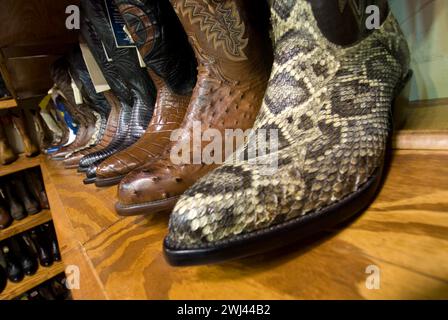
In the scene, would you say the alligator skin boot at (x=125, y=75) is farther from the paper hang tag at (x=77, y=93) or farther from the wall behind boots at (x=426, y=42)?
the wall behind boots at (x=426, y=42)

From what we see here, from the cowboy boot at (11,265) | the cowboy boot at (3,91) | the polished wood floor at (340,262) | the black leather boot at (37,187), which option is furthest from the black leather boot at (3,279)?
the polished wood floor at (340,262)

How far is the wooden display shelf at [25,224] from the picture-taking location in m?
1.75

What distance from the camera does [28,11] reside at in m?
1.18

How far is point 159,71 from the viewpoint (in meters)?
0.70

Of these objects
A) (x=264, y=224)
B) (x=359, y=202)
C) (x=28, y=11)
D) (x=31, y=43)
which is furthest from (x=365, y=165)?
(x=31, y=43)

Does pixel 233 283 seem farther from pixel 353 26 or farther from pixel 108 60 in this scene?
pixel 108 60

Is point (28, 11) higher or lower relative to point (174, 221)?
higher

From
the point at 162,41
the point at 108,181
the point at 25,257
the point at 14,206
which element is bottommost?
the point at 25,257

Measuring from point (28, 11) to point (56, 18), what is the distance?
0.42 ft

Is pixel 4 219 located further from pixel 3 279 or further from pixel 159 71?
pixel 159 71

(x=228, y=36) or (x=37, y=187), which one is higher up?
(x=228, y=36)

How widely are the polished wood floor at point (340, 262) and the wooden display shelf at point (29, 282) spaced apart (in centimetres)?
164

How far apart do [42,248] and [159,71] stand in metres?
1.78

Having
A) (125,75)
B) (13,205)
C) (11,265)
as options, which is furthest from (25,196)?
(125,75)
